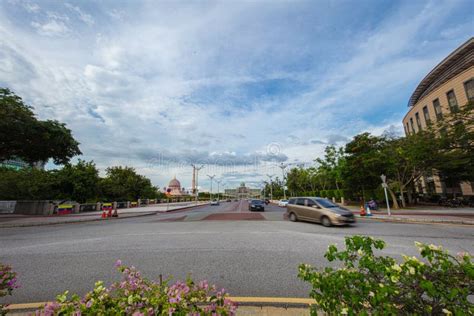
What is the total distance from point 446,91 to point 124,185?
61047mm

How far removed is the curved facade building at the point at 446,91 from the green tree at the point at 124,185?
165ft

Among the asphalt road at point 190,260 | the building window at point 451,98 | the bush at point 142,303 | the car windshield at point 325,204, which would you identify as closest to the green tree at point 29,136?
the asphalt road at point 190,260

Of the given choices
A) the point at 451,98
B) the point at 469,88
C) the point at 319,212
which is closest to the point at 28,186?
the point at 319,212

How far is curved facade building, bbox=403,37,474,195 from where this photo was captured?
28.3 m

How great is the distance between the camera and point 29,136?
1465 centimetres

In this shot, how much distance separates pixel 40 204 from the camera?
22625 millimetres

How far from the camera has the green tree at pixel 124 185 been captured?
1454 inches

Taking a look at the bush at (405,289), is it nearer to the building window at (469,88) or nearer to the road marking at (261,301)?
the road marking at (261,301)

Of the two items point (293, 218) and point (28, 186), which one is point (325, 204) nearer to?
point (293, 218)

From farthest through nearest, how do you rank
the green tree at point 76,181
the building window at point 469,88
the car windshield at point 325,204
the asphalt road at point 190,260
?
the building window at point 469,88
the green tree at point 76,181
the car windshield at point 325,204
the asphalt road at point 190,260

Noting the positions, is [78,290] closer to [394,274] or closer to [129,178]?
[394,274]

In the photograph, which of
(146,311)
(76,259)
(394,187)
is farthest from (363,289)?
(394,187)

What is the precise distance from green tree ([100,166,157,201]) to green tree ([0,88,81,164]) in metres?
20.3

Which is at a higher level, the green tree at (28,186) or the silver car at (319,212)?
the green tree at (28,186)
